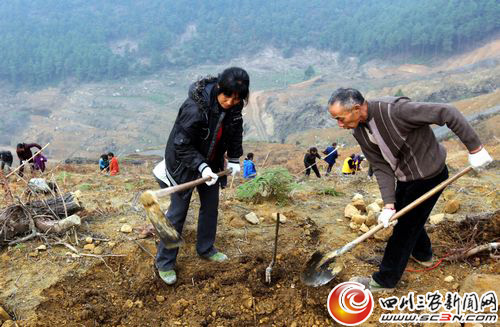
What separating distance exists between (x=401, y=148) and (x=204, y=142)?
1.36m

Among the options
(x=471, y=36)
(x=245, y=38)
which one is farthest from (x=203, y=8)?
(x=471, y=36)

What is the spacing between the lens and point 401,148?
7.91ft

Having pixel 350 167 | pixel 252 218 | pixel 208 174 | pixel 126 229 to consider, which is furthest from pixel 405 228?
pixel 350 167

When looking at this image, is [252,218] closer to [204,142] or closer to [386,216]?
[204,142]

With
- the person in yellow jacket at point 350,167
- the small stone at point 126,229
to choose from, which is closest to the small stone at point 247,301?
the small stone at point 126,229

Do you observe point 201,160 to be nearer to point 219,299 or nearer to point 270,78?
point 219,299

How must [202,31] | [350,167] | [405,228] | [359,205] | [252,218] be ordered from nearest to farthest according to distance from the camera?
[405,228], [252,218], [359,205], [350,167], [202,31]

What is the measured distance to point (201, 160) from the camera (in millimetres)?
2711

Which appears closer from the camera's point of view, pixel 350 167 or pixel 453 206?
pixel 453 206

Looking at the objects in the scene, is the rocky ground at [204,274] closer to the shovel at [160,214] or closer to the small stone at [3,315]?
the small stone at [3,315]

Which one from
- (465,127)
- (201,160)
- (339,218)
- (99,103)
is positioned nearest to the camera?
(465,127)

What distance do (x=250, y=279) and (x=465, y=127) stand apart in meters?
1.86

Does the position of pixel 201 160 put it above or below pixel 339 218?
above

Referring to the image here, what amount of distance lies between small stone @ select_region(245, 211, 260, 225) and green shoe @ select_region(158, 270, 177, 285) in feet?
3.97
